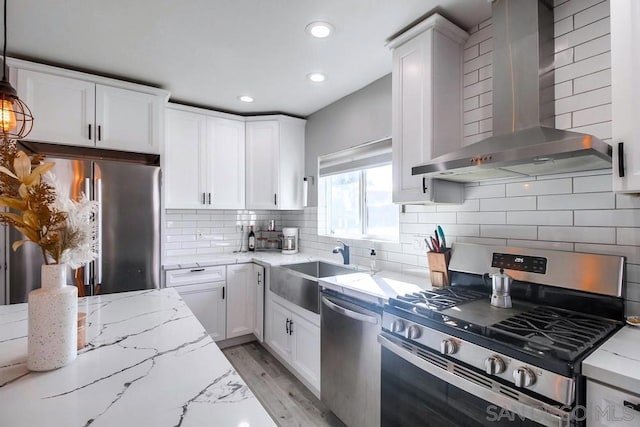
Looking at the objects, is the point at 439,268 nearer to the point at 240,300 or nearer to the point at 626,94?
the point at 626,94

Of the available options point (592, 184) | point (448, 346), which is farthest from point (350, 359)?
point (592, 184)

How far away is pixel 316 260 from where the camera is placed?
3008 millimetres

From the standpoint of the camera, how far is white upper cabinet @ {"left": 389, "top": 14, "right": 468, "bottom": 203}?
182 cm

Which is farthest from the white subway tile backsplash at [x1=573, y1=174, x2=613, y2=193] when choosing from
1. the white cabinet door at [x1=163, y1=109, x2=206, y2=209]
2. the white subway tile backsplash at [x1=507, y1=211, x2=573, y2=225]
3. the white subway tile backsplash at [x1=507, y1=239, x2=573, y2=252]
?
the white cabinet door at [x1=163, y1=109, x2=206, y2=209]

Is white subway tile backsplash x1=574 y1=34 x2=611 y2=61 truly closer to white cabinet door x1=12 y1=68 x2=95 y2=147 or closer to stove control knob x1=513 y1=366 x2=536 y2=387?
stove control knob x1=513 y1=366 x2=536 y2=387

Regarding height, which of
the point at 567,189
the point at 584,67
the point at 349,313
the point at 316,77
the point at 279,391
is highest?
the point at 316,77

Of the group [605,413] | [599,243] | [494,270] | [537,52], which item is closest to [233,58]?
[537,52]

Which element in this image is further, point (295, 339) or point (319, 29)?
point (295, 339)

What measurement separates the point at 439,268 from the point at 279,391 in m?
1.53

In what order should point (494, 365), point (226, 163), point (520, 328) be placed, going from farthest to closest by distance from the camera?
point (226, 163) → point (520, 328) → point (494, 365)

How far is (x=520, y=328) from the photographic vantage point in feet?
3.86

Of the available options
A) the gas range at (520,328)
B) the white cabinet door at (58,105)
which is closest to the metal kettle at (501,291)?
the gas range at (520,328)

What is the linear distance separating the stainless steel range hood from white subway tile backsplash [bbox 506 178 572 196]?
6 cm

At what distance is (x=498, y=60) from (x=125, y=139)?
2.76 metres
